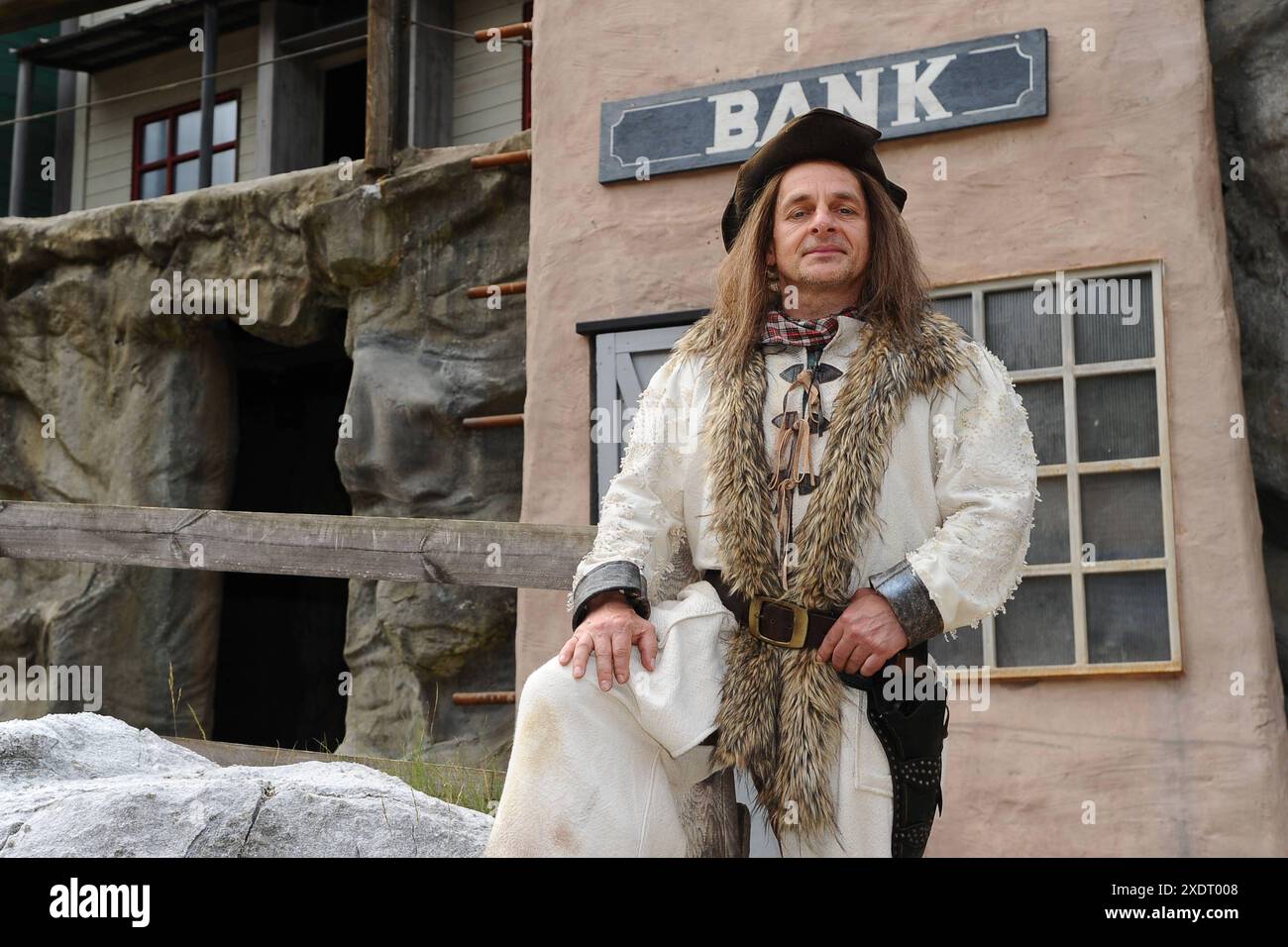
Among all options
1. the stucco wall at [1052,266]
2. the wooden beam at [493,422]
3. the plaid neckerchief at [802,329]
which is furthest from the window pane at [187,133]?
the plaid neckerchief at [802,329]

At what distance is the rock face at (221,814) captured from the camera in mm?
3170

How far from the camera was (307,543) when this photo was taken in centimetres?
522

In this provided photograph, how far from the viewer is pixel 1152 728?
584 centimetres

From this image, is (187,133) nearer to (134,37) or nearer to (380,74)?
(134,37)

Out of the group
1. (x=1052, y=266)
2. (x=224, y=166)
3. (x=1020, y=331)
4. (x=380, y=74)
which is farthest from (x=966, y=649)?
(x=224, y=166)

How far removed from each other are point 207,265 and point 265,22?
3.64 metres

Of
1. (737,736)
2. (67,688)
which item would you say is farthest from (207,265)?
(737,736)

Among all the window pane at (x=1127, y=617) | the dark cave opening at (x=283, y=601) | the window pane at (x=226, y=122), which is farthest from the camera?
the window pane at (x=226, y=122)

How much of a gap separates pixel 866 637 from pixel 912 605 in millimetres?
95

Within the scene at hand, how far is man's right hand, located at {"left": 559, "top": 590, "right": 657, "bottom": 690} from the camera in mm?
2822

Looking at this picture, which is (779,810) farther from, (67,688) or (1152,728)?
(67,688)

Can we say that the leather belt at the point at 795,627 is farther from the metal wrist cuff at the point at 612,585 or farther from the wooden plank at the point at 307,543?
the wooden plank at the point at 307,543

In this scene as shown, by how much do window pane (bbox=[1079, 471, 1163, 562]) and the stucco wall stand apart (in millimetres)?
95

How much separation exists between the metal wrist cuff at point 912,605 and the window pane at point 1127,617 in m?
3.32
